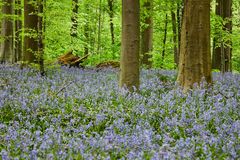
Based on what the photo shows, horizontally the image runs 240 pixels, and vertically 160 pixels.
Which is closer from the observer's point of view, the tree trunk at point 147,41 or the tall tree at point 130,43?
the tall tree at point 130,43

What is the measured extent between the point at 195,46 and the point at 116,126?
14.0ft

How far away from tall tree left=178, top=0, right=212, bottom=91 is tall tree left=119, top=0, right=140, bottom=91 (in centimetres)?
116

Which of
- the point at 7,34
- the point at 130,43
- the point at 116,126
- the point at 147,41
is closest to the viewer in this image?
the point at 116,126

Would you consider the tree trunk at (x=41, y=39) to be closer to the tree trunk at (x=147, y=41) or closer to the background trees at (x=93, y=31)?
the background trees at (x=93, y=31)

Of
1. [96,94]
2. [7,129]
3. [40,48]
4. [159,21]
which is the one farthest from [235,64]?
[7,129]

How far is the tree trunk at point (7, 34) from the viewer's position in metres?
17.9

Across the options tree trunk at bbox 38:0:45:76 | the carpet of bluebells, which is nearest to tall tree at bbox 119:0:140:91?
the carpet of bluebells

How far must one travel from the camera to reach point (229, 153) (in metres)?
4.14

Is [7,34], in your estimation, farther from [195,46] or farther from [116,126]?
[116,126]

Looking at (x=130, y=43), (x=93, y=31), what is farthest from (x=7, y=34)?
(x=93, y=31)

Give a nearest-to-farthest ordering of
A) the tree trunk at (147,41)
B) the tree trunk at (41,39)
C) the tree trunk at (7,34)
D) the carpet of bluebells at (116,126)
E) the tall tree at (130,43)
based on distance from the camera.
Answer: the carpet of bluebells at (116,126)
the tall tree at (130,43)
the tree trunk at (41,39)
the tree trunk at (7,34)
the tree trunk at (147,41)

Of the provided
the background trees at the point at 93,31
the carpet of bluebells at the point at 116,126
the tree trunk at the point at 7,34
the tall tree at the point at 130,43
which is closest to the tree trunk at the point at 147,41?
the background trees at the point at 93,31

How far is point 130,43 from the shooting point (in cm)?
886

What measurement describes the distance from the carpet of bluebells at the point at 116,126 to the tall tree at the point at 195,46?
0.53m
